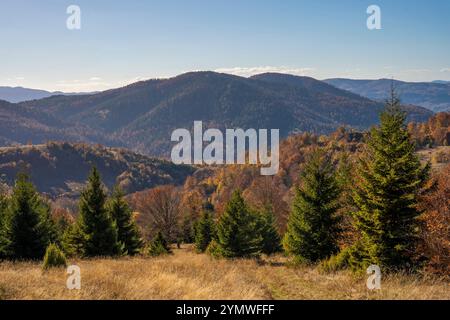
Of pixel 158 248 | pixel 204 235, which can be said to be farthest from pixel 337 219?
pixel 204 235

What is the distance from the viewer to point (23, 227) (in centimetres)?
2508

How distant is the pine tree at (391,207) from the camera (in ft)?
54.1

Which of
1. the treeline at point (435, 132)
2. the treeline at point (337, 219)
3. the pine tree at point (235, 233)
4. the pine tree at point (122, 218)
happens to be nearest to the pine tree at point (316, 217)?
the treeline at point (337, 219)

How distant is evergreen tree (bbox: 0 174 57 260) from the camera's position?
2464 centimetres

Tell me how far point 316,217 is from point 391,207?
6.47 meters

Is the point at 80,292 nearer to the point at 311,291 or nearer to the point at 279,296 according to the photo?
the point at 279,296

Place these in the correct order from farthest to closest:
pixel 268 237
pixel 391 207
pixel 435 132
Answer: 1. pixel 435 132
2. pixel 268 237
3. pixel 391 207

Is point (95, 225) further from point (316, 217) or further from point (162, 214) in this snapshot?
point (162, 214)

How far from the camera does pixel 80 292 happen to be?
10055 mm

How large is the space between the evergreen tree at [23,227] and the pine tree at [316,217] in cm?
1616

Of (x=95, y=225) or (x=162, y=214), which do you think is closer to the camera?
(x=95, y=225)

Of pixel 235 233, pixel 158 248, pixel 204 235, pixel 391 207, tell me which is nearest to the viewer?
pixel 391 207

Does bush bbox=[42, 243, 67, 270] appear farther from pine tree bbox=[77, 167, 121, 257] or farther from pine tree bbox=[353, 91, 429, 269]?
pine tree bbox=[353, 91, 429, 269]

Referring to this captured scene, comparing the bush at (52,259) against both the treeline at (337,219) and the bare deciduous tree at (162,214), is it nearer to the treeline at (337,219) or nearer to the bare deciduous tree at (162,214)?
Result: the treeline at (337,219)
